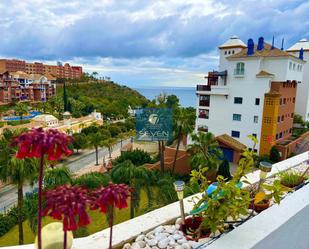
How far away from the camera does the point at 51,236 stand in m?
1.37

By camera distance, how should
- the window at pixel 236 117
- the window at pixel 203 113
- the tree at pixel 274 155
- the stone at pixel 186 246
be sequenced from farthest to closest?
the window at pixel 203 113 < the window at pixel 236 117 < the tree at pixel 274 155 < the stone at pixel 186 246

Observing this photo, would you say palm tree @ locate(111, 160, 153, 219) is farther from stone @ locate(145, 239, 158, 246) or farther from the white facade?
the white facade

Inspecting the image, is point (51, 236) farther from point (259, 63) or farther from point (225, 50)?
point (225, 50)

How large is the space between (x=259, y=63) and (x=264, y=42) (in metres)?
3.62

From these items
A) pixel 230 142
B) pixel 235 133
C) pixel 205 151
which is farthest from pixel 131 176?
pixel 235 133

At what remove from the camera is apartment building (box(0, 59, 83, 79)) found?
75688mm

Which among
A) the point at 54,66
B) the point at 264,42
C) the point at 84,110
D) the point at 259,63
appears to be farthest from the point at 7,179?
the point at 54,66

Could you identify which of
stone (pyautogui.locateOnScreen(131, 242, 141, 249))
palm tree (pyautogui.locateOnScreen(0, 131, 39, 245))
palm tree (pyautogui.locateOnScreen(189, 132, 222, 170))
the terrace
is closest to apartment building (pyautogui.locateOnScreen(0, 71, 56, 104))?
palm tree (pyautogui.locateOnScreen(189, 132, 222, 170))

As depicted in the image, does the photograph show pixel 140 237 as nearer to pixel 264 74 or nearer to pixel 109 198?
pixel 109 198

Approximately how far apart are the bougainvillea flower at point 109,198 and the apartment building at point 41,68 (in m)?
80.1

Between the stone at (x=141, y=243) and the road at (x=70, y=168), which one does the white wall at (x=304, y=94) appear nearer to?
the road at (x=70, y=168)

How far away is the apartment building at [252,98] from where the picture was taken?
20.0m

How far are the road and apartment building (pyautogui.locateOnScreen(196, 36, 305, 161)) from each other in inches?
554

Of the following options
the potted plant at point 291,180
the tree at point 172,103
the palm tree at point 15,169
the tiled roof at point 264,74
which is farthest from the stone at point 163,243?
the tiled roof at point 264,74
